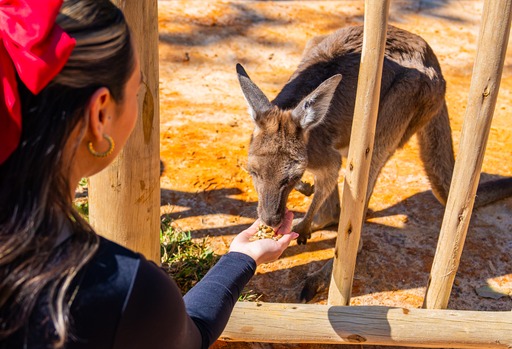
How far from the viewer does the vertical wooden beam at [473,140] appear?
6.50 ft

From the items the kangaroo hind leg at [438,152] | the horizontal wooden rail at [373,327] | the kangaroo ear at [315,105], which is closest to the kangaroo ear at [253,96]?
the kangaroo ear at [315,105]

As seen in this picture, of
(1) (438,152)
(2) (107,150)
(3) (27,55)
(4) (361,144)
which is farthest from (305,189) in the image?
(3) (27,55)

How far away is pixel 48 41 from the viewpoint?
1.06 meters

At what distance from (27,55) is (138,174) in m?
1.20

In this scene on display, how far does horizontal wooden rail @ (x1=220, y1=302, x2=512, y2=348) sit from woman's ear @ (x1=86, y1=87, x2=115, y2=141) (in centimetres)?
143

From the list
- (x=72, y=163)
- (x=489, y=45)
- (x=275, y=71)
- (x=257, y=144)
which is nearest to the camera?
(x=72, y=163)

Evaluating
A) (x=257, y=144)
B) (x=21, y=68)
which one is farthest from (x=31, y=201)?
(x=257, y=144)

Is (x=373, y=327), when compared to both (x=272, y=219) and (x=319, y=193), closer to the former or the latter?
(x=272, y=219)

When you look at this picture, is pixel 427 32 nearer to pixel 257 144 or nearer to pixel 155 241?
pixel 257 144

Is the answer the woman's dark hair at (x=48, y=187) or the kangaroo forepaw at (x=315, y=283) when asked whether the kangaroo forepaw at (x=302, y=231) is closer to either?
the kangaroo forepaw at (x=315, y=283)

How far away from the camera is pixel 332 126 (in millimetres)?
3346

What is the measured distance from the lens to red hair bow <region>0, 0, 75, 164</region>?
1.05m

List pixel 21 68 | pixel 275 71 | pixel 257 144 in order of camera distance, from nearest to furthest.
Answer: pixel 21 68, pixel 257 144, pixel 275 71

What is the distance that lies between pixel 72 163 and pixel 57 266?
20cm
